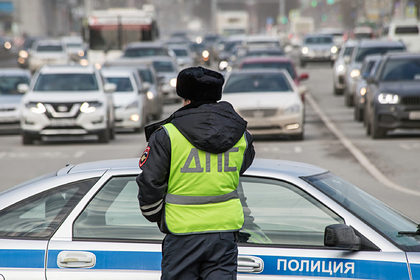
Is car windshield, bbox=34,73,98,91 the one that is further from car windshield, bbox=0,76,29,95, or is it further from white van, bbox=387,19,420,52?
white van, bbox=387,19,420,52

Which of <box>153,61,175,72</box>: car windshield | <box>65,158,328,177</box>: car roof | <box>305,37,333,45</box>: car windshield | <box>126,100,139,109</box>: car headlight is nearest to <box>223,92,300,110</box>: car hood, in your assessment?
<box>126,100,139,109</box>: car headlight

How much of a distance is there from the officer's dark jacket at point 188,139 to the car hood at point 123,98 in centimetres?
1624

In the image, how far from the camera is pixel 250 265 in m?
4.38

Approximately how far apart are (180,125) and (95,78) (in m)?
14.9

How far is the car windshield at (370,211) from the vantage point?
4480 millimetres

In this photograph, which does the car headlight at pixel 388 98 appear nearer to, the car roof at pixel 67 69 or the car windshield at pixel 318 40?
the car roof at pixel 67 69

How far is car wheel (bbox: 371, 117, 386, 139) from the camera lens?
16859mm

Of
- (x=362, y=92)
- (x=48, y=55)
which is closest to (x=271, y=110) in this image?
(x=362, y=92)

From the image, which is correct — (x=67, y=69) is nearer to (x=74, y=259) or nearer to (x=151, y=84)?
(x=151, y=84)

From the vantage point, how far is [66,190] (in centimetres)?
459

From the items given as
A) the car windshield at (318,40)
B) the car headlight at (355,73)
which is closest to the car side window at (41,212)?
the car headlight at (355,73)

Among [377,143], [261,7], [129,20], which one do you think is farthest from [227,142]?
[261,7]

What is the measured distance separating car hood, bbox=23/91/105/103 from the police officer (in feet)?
45.5

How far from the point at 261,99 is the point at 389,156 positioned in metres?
3.61
